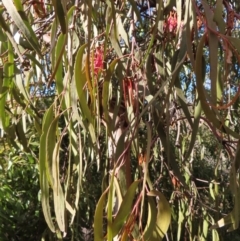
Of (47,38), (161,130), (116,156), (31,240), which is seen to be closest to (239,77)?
(47,38)

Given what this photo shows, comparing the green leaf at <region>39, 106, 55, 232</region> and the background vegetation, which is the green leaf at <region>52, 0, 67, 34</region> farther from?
the green leaf at <region>39, 106, 55, 232</region>

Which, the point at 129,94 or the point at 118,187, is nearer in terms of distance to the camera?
the point at 118,187

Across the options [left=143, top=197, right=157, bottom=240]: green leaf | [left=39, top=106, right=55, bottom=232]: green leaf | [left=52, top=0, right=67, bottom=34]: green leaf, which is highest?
[left=52, top=0, right=67, bottom=34]: green leaf

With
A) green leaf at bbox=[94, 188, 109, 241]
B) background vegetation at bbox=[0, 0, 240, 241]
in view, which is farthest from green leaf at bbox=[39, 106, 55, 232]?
green leaf at bbox=[94, 188, 109, 241]

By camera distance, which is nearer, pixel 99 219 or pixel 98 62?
pixel 99 219

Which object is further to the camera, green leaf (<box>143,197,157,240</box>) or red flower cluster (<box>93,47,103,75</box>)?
red flower cluster (<box>93,47,103,75</box>)

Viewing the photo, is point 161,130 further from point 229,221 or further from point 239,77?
point 239,77

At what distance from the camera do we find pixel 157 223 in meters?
0.52

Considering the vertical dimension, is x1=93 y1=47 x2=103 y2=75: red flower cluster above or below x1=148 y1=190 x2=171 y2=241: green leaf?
above

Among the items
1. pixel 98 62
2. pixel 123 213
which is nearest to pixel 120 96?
pixel 98 62

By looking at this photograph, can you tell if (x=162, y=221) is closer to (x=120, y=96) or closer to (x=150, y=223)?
(x=150, y=223)

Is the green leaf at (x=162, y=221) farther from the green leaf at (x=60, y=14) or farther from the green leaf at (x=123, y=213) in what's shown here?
the green leaf at (x=60, y=14)

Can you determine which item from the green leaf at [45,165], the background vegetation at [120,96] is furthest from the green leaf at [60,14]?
the green leaf at [45,165]

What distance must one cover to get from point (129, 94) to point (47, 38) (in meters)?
0.46
